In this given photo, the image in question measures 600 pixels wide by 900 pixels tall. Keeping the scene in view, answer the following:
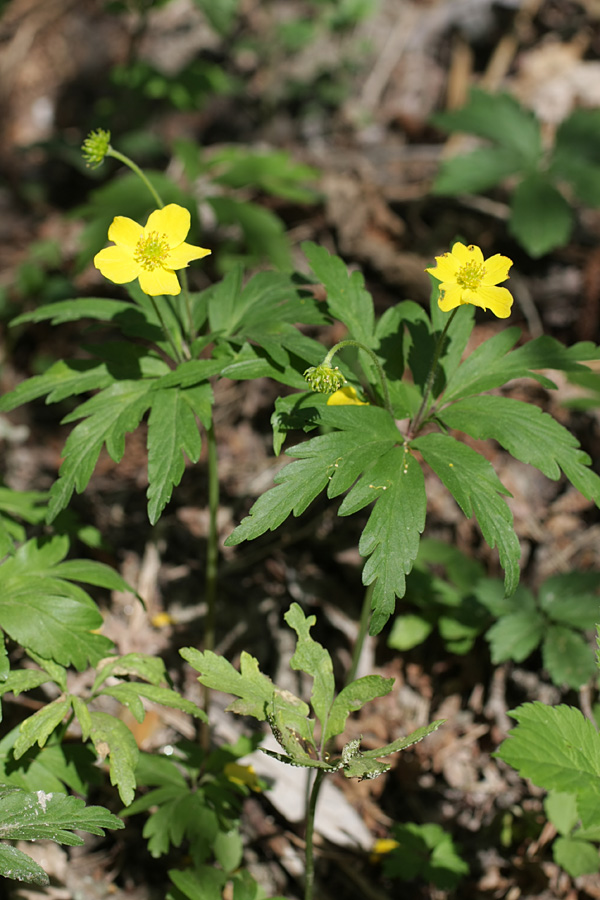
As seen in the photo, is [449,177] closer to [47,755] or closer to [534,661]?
[534,661]

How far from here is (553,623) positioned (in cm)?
302

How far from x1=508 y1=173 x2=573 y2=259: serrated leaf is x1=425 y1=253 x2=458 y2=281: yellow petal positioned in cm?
232

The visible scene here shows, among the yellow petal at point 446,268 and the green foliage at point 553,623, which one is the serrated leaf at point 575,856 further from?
the yellow petal at point 446,268

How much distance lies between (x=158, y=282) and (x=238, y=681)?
3.86 feet

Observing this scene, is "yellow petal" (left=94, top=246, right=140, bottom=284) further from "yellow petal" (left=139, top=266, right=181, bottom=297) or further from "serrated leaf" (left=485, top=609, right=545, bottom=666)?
"serrated leaf" (left=485, top=609, right=545, bottom=666)

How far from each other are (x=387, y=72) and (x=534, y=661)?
17.4ft

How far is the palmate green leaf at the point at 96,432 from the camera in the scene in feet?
7.12

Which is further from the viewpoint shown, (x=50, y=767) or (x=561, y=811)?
(x=561, y=811)

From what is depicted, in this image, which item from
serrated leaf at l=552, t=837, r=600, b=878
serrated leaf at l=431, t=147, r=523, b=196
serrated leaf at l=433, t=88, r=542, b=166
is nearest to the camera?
serrated leaf at l=552, t=837, r=600, b=878

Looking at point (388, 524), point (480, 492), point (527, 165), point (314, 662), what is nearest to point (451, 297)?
point (480, 492)

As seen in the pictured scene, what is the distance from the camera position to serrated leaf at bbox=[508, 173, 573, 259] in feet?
13.8

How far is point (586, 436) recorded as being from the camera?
3.91 m

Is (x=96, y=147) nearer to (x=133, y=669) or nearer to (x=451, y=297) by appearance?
(x=451, y=297)

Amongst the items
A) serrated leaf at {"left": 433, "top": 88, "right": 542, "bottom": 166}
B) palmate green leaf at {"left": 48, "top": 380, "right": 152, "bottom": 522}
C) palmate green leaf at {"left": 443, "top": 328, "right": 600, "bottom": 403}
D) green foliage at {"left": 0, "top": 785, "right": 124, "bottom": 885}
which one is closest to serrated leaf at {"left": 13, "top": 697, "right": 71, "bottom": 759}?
green foliage at {"left": 0, "top": 785, "right": 124, "bottom": 885}
